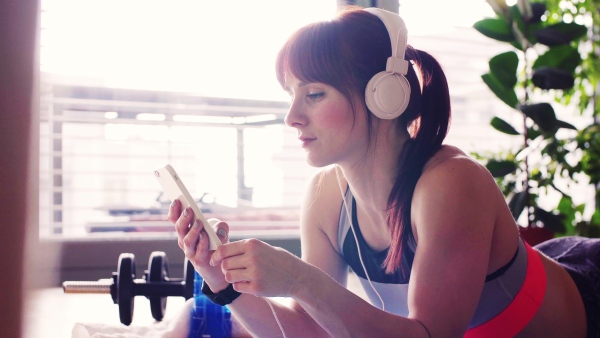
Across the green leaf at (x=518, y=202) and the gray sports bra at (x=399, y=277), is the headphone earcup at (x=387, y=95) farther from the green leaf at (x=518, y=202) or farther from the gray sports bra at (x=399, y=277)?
the green leaf at (x=518, y=202)

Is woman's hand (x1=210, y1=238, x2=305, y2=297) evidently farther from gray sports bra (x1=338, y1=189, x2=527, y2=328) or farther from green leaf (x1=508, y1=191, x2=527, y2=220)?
green leaf (x1=508, y1=191, x2=527, y2=220)

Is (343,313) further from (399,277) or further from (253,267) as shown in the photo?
(399,277)

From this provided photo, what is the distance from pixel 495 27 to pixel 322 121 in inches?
59.1

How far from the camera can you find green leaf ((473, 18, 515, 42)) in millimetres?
2262

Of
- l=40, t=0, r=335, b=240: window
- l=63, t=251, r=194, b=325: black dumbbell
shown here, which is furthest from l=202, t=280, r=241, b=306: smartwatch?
l=40, t=0, r=335, b=240: window

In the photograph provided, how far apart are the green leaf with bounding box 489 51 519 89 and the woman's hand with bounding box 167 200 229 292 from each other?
159 centimetres

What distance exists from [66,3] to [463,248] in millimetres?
1946

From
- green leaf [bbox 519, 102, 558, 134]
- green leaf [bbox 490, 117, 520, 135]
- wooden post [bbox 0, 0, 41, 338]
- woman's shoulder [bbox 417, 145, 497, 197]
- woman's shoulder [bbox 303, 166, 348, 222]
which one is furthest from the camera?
green leaf [bbox 490, 117, 520, 135]

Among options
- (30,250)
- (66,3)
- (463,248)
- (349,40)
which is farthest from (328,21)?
(66,3)

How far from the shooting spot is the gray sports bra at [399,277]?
3.43 ft

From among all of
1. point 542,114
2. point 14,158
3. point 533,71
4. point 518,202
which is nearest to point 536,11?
point 533,71

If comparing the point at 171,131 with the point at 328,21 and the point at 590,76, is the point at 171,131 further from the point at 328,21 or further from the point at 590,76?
the point at 590,76

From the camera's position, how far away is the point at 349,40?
1038mm

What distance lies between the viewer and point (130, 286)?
1.48 meters
